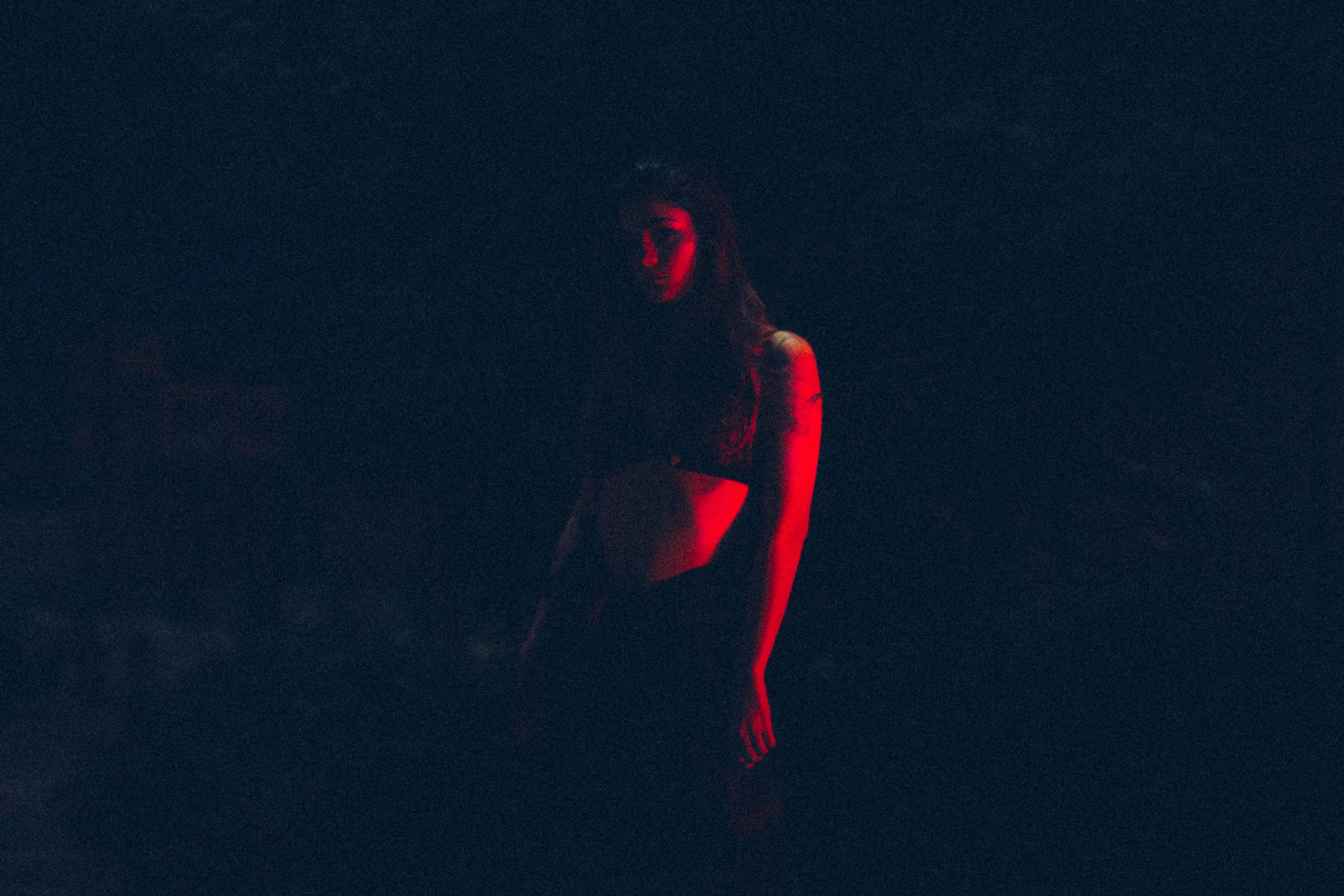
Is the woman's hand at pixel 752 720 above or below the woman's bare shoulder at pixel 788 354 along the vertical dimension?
below

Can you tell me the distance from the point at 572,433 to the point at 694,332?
36.0 inches

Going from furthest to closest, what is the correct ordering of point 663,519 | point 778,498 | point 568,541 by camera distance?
point 568,541 → point 663,519 → point 778,498

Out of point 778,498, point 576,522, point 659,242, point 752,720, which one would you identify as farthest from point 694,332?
point 752,720

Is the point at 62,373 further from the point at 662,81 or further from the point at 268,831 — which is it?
the point at 662,81

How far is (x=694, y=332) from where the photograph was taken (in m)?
2.22

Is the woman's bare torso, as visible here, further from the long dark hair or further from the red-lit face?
the red-lit face

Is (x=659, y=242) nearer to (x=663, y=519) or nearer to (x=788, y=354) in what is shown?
(x=788, y=354)

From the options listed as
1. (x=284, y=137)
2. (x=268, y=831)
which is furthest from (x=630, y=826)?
(x=284, y=137)

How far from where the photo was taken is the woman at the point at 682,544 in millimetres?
2111

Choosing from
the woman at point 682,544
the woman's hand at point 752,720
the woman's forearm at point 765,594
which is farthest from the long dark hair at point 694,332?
the woman's hand at point 752,720

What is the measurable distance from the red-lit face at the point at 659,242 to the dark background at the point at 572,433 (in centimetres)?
59

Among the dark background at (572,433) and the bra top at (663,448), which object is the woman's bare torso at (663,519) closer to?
the bra top at (663,448)

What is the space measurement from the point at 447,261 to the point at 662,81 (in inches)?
36.7

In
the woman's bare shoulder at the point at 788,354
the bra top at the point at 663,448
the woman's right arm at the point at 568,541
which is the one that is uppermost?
the woman's bare shoulder at the point at 788,354
